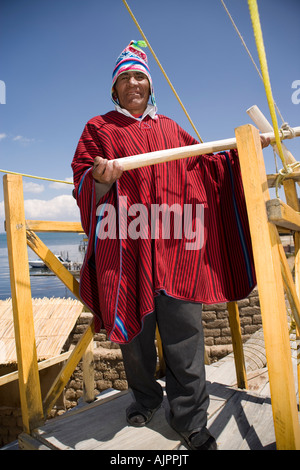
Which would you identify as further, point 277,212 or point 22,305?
point 22,305

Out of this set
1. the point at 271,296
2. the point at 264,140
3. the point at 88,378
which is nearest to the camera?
the point at 271,296

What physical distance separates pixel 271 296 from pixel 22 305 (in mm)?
1358

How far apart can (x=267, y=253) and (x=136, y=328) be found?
0.82 meters

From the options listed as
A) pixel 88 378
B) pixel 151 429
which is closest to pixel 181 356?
pixel 151 429

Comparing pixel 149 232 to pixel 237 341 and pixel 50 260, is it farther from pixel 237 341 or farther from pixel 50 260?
pixel 237 341

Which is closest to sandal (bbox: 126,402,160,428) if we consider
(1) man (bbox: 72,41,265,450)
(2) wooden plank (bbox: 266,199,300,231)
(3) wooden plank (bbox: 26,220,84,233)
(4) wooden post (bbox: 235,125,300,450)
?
(1) man (bbox: 72,41,265,450)

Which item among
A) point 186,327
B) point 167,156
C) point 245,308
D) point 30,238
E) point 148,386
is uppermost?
point 167,156

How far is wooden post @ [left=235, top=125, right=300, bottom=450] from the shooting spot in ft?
3.97

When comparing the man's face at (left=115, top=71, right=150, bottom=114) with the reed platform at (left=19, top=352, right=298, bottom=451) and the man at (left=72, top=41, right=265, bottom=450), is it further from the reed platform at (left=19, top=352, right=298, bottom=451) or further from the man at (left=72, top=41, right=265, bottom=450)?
the reed platform at (left=19, top=352, right=298, bottom=451)

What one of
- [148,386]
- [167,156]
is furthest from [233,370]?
[167,156]

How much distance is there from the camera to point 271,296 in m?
1.24

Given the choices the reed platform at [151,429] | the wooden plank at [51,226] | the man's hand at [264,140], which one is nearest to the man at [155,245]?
the reed platform at [151,429]

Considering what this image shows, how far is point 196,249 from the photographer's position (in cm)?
181
